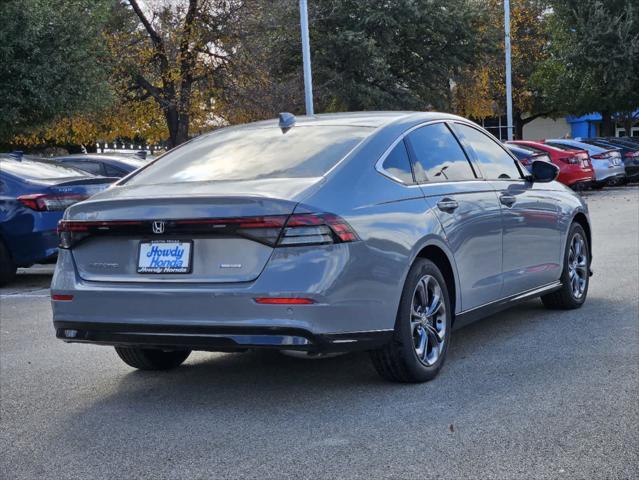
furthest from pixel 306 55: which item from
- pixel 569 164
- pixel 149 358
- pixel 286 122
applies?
pixel 149 358

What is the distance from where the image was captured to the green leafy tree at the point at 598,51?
39.3 m

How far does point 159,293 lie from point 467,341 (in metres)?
2.75

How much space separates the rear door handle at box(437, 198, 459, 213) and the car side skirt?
667mm

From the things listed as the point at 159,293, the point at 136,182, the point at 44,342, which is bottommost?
the point at 44,342

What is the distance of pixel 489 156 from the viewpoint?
7371 mm

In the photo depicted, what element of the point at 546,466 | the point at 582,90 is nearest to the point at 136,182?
the point at 546,466

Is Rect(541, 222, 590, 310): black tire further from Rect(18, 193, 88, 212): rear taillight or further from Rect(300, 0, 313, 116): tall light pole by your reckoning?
Rect(300, 0, 313, 116): tall light pole

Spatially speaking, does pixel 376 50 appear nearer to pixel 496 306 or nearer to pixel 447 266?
pixel 496 306

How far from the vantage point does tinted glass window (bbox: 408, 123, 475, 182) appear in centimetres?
636

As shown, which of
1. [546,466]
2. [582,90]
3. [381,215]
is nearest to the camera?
[546,466]

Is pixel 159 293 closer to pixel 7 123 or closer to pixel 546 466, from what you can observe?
pixel 546 466

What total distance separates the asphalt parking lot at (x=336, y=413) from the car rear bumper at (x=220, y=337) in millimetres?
364

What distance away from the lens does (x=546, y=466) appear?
435cm

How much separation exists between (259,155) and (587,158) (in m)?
22.4
